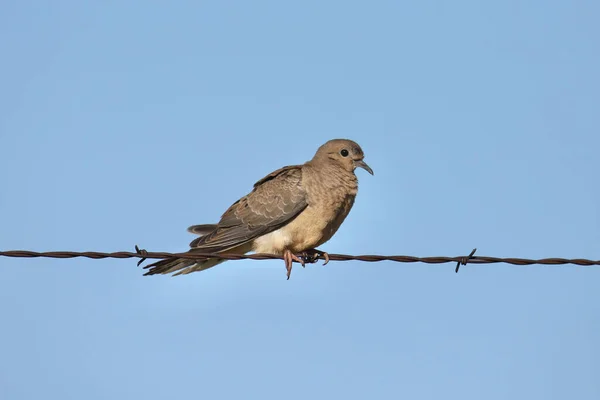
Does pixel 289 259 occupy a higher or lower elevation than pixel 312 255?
lower

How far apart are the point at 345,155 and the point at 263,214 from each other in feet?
3.76

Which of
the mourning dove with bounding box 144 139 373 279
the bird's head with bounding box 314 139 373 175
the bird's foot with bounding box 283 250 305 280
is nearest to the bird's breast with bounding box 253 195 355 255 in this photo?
the mourning dove with bounding box 144 139 373 279

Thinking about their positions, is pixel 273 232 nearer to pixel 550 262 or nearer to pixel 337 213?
pixel 337 213

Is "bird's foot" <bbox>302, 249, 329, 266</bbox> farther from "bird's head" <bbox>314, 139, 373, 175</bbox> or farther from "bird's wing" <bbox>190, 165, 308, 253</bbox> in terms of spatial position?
"bird's head" <bbox>314, 139, 373, 175</bbox>

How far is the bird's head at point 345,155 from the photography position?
27.7 feet

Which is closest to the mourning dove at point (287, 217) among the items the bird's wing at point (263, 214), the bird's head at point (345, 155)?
the bird's wing at point (263, 214)

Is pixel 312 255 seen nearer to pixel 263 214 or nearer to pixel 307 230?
pixel 307 230

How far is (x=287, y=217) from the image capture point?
7770 millimetres

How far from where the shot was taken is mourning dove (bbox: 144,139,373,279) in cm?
777

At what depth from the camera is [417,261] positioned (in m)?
5.87

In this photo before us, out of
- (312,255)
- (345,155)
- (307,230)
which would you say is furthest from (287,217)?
(345,155)

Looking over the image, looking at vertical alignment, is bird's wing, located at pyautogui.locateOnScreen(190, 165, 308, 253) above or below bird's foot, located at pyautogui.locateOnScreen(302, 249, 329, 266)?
above

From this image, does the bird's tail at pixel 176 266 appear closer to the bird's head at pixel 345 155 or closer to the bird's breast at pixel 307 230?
the bird's breast at pixel 307 230

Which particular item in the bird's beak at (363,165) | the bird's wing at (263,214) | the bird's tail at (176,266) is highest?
the bird's beak at (363,165)
